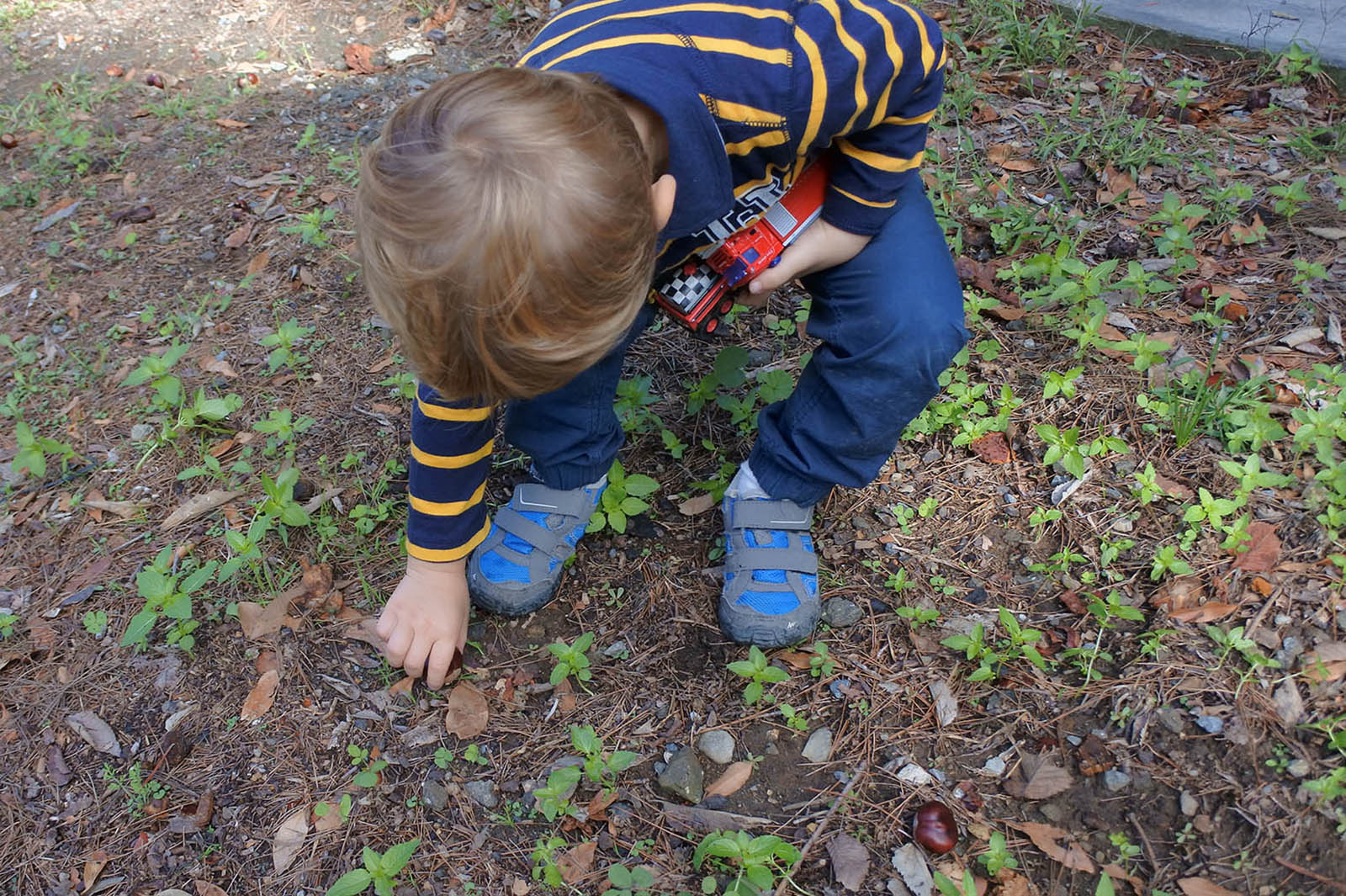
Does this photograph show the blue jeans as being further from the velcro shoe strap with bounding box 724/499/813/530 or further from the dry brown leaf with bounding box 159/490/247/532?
the dry brown leaf with bounding box 159/490/247/532

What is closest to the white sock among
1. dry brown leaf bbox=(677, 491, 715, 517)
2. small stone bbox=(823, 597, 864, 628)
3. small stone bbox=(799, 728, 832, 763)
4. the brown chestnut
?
dry brown leaf bbox=(677, 491, 715, 517)

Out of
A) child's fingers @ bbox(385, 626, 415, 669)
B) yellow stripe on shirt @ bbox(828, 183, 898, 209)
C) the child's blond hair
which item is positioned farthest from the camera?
child's fingers @ bbox(385, 626, 415, 669)

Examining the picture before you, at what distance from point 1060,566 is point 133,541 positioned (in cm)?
228

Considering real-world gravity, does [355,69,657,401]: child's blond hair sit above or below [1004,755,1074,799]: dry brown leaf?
above

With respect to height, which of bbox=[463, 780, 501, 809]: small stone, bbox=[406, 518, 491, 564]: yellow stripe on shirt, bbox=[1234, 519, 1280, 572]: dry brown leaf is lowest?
bbox=[463, 780, 501, 809]: small stone

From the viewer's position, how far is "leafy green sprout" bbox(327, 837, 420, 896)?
1.69 m

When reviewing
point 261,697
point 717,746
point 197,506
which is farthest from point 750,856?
point 197,506

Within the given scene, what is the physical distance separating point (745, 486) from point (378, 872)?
112cm

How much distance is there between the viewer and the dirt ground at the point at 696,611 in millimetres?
1767

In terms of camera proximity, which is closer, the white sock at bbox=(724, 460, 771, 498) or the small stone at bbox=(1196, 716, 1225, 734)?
the small stone at bbox=(1196, 716, 1225, 734)

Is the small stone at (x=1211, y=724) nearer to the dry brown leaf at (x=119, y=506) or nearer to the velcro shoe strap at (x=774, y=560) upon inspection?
the velcro shoe strap at (x=774, y=560)

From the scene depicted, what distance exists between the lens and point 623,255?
1381mm

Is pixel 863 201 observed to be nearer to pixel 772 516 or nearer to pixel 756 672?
pixel 772 516

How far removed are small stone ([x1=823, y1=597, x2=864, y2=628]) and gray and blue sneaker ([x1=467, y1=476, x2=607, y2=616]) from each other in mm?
614
